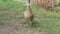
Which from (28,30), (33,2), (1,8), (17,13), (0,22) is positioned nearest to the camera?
(28,30)

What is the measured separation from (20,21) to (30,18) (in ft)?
3.12

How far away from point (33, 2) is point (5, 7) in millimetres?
1504

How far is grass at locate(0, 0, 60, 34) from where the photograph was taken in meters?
7.18

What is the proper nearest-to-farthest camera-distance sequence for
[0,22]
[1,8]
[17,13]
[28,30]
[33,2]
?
[28,30]
[0,22]
[17,13]
[1,8]
[33,2]

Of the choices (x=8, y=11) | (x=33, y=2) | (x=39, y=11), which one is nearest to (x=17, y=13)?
(x=8, y=11)

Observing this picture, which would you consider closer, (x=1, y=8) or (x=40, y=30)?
(x=40, y=30)

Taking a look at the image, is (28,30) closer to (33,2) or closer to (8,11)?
(8,11)

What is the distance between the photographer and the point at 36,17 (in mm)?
8453

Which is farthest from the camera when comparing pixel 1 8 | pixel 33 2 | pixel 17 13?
pixel 33 2

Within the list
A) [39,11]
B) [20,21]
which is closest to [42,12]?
[39,11]

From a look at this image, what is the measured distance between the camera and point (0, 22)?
25.0 feet

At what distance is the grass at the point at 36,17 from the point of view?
7.18 metres

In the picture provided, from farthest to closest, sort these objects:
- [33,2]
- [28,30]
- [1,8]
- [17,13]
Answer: [33,2] < [1,8] < [17,13] < [28,30]

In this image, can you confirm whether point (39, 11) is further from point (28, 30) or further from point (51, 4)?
point (28, 30)
